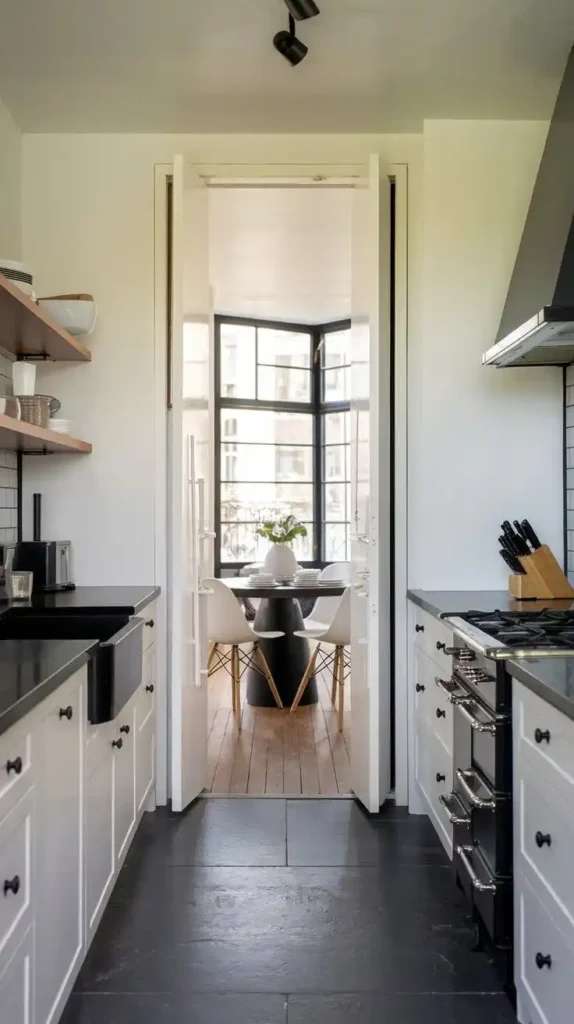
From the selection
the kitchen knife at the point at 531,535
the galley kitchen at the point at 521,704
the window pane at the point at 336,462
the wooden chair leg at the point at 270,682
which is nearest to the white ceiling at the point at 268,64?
the galley kitchen at the point at 521,704

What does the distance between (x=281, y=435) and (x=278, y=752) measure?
378 centimetres

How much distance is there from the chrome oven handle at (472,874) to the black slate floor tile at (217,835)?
2.61 ft

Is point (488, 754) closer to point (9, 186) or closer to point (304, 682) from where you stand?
point (9, 186)

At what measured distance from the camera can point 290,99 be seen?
9.74 ft

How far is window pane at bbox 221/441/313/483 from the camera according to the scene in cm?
705

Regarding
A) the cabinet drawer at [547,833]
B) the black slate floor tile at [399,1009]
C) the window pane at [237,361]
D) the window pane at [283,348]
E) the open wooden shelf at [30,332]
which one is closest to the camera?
the cabinet drawer at [547,833]

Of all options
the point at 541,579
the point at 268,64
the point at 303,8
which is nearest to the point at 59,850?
the point at 541,579

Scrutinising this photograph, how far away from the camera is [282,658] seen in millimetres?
5094

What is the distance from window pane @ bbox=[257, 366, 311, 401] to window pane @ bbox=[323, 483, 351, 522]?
0.86 m

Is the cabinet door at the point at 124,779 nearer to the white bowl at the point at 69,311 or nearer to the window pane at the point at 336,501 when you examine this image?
the white bowl at the point at 69,311

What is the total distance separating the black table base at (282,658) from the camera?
5.07 m

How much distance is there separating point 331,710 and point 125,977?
116 inches

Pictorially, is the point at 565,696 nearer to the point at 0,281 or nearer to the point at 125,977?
the point at 125,977

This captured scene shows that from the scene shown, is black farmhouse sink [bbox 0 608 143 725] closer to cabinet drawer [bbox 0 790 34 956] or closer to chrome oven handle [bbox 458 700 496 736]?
cabinet drawer [bbox 0 790 34 956]
